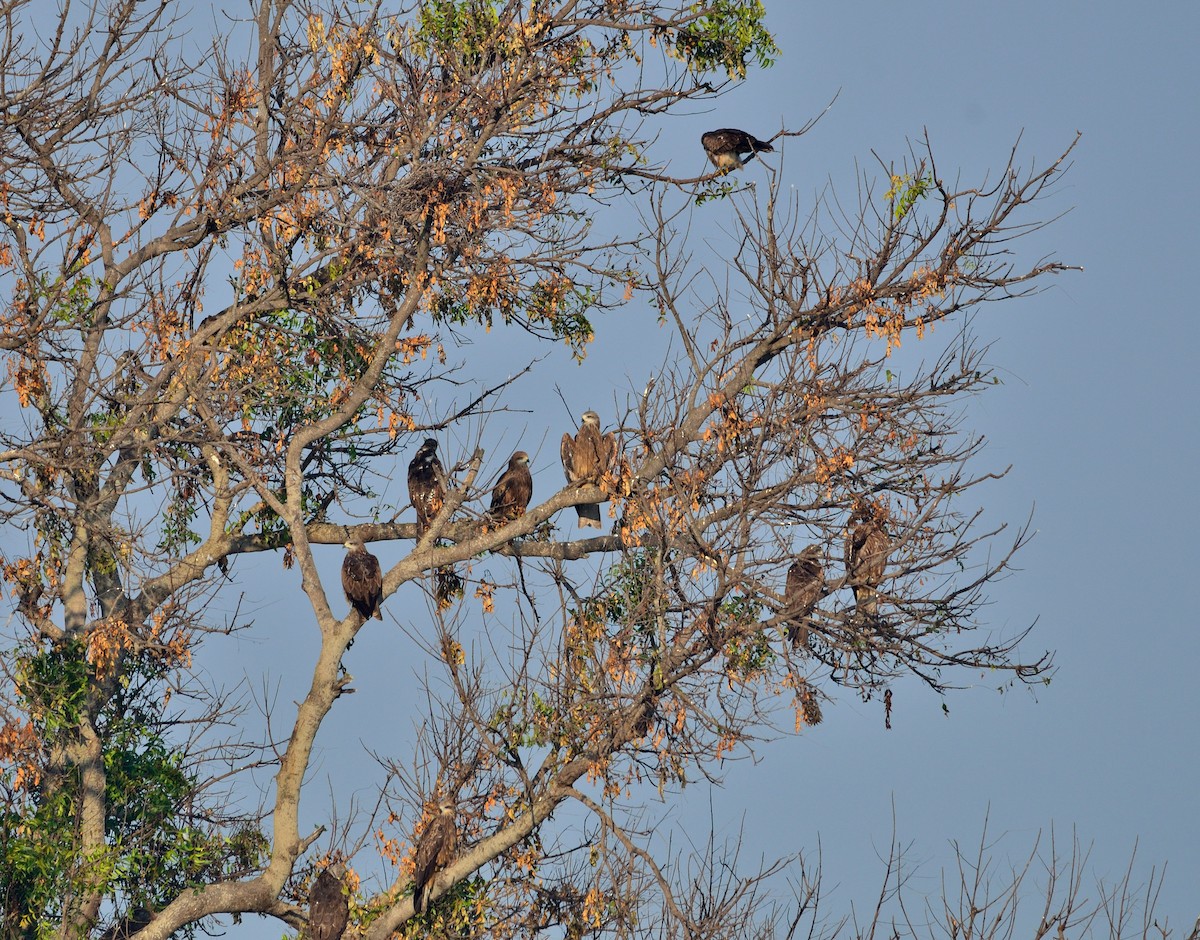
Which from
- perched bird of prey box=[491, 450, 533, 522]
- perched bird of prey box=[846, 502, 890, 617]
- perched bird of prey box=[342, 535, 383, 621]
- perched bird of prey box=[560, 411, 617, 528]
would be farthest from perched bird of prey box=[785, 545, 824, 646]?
perched bird of prey box=[342, 535, 383, 621]

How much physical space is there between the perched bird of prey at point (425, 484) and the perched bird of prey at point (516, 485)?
518mm

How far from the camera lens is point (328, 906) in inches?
445

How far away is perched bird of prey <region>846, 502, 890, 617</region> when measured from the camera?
1024 cm

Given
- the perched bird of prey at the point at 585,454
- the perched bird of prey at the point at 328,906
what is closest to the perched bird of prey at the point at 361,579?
the perched bird of prey at the point at 585,454

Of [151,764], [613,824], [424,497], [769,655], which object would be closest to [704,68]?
[424,497]

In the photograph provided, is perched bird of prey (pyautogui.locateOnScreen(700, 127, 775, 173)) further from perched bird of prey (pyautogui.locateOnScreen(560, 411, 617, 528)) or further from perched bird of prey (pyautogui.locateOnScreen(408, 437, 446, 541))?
perched bird of prey (pyautogui.locateOnScreen(408, 437, 446, 541))

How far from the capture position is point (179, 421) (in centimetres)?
1359

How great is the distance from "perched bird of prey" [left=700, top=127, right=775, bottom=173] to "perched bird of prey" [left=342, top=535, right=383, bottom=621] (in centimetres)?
477

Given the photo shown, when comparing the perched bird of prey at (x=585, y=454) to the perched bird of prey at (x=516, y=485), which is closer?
the perched bird of prey at (x=585, y=454)

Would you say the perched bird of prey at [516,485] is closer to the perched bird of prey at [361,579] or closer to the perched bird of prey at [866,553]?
the perched bird of prey at [361,579]

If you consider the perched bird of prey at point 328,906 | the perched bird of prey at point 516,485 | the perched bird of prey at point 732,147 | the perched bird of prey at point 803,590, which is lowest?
the perched bird of prey at point 328,906

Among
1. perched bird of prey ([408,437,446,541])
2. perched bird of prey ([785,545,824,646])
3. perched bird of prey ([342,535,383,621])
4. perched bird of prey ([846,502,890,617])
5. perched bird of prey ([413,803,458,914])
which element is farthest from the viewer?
perched bird of prey ([342,535,383,621])

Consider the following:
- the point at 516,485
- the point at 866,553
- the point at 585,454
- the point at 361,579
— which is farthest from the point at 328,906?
the point at 866,553

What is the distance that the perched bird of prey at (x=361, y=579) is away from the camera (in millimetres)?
13016
